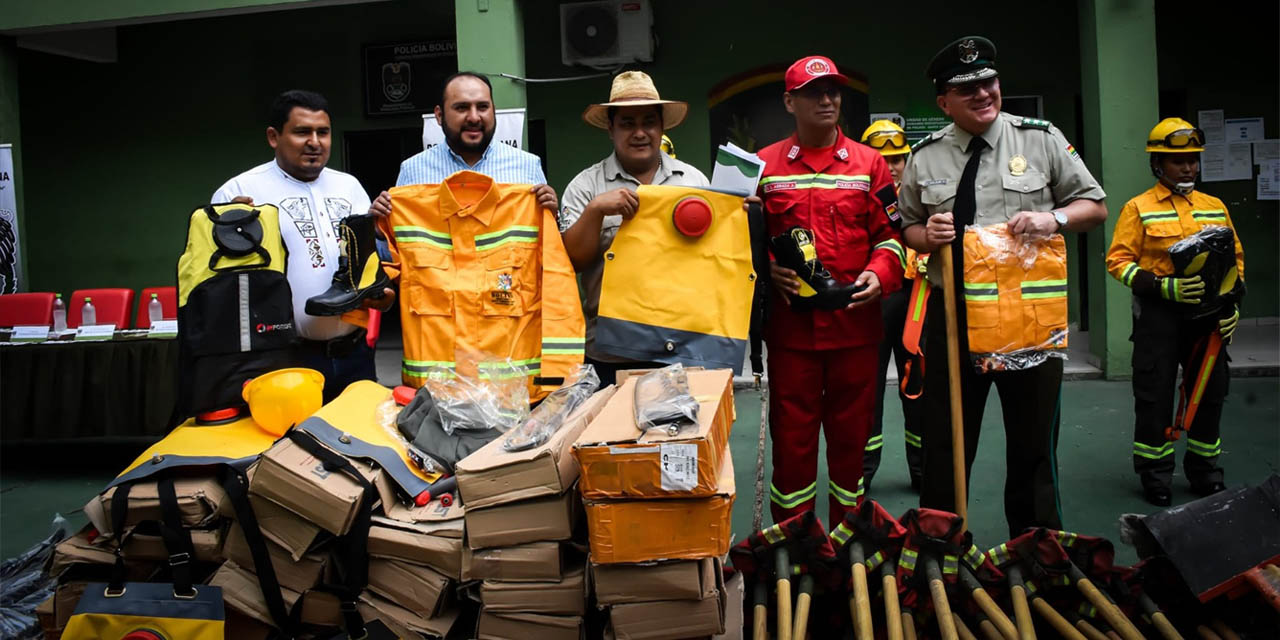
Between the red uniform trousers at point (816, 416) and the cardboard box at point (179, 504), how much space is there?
2084 mm

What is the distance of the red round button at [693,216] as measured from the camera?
3264 millimetres

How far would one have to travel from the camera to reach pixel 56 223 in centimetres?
1033

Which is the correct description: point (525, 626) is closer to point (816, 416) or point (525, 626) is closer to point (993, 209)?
point (816, 416)

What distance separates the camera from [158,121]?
10117mm

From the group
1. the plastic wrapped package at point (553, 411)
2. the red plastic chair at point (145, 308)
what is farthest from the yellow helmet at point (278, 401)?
the red plastic chair at point (145, 308)

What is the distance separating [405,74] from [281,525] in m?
7.88

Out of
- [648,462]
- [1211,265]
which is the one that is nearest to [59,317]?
[648,462]

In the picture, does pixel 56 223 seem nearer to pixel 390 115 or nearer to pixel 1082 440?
pixel 390 115

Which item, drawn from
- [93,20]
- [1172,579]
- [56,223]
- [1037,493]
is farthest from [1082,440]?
[56,223]

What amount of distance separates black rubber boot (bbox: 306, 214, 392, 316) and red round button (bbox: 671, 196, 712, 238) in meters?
1.12

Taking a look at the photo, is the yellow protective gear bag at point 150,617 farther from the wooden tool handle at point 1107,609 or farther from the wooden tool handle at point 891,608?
the wooden tool handle at point 1107,609

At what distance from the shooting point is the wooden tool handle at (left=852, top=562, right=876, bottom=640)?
2.46 m

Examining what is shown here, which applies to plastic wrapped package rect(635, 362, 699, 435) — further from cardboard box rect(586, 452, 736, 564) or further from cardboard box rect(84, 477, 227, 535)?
cardboard box rect(84, 477, 227, 535)

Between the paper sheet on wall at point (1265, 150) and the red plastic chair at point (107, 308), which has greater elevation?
the paper sheet on wall at point (1265, 150)
